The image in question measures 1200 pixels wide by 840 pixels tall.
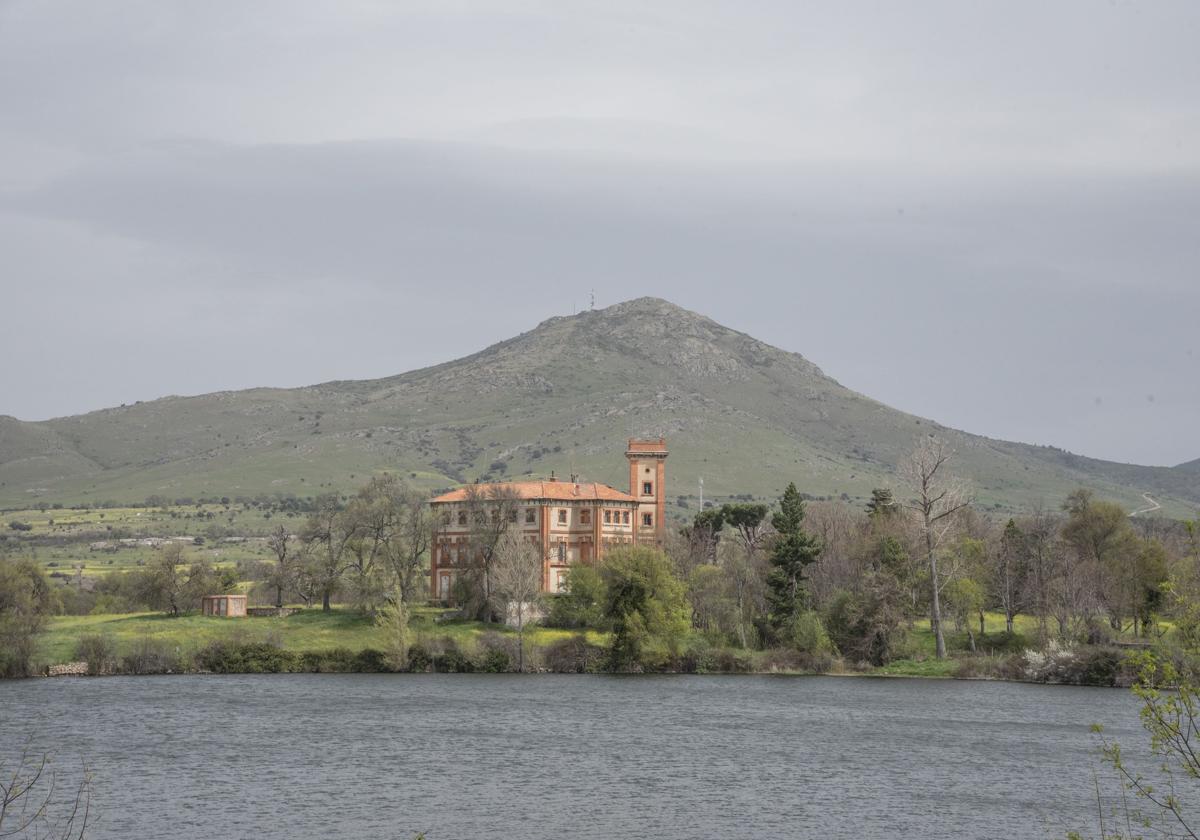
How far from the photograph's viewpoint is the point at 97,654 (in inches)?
3780

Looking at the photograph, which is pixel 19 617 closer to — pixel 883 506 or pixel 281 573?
pixel 281 573

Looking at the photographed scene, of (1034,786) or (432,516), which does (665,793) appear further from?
(432,516)

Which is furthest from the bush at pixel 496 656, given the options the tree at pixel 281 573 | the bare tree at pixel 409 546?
the tree at pixel 281 573

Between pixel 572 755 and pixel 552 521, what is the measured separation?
6750 cm

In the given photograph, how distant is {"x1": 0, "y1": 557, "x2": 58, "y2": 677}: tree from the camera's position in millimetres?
92438

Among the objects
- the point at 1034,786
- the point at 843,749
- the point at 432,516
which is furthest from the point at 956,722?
the point at 432,516

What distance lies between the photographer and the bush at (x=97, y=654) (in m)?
95.7

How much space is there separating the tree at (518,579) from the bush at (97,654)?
2894 centimetres

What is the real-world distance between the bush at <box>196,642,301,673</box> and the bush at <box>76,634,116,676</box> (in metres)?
6.21

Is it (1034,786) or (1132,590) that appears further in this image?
(1132,590)

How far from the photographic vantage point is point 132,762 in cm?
5881

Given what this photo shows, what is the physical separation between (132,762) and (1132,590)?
76391 mm

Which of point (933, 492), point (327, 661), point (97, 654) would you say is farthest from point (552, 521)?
point (97, 654)

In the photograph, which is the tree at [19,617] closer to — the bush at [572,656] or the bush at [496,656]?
the bush at [496,656]
